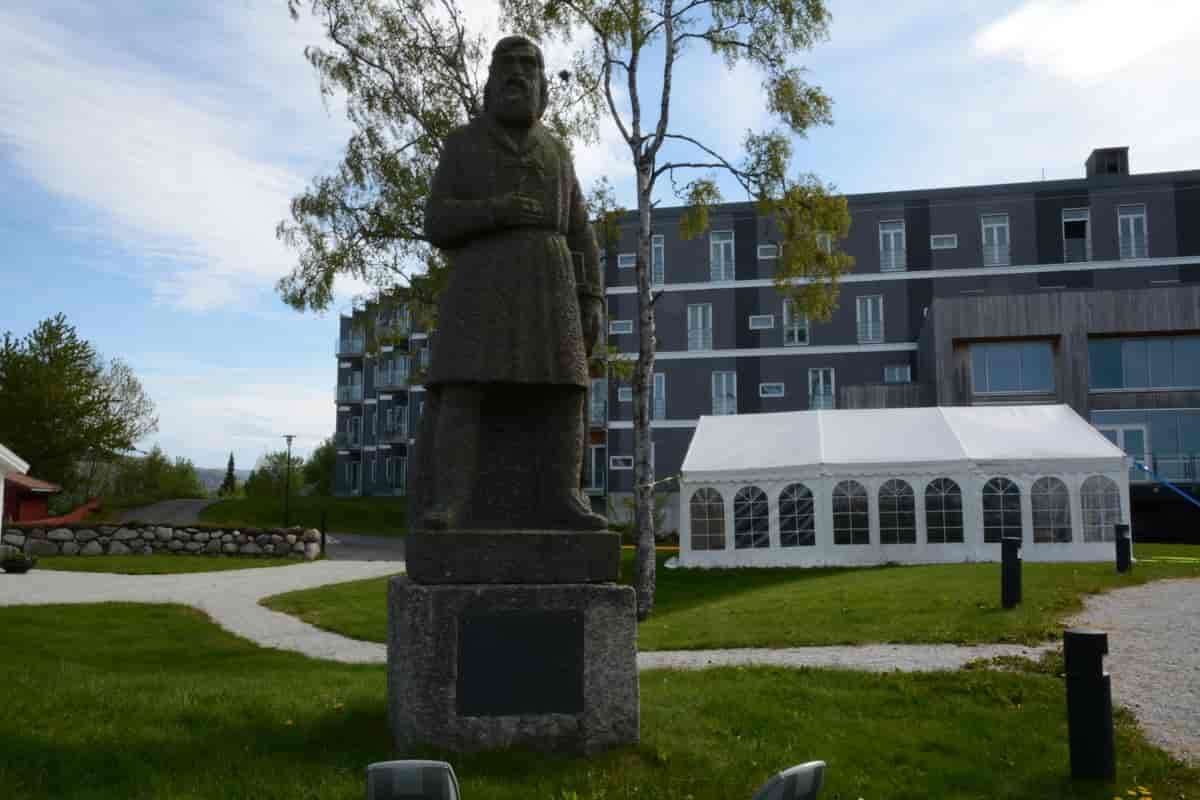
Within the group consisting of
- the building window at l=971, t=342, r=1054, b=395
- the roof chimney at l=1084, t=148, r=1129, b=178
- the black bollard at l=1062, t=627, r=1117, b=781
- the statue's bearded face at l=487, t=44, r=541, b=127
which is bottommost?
the black bollard at l=1062, t=627, r=1117, b=781

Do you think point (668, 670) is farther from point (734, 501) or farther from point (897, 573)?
point (734, 501)

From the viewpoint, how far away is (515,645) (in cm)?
491

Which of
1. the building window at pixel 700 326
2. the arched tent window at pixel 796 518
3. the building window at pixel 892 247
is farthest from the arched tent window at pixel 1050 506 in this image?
the building window at pixel 700 326

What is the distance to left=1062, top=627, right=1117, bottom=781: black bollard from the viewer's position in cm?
542

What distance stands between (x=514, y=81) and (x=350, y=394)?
58.3 metres

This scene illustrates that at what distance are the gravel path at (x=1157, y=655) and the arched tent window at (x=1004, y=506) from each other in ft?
13.3

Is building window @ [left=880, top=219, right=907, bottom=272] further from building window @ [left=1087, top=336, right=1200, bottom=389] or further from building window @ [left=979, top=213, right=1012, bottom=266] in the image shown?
building window @ [left=1087, top=336, right=1200, bottom=389]

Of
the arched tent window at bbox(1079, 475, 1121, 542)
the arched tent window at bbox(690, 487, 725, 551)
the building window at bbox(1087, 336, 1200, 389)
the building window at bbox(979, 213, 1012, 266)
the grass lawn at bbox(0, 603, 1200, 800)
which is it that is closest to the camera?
the grass lawn at bbox(0, 603, 1200, 800)

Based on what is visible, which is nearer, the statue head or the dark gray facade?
the statue head

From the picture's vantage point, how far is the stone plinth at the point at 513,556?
16.2 feet

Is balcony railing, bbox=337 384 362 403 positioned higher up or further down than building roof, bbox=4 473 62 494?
higher up

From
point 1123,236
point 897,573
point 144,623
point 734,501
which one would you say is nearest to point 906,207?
point 1123,236

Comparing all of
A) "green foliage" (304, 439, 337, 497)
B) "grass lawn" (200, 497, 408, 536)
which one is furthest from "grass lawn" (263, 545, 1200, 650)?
"green foliage" (304, 439, 337, 497)

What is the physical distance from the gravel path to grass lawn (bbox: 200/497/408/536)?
32547mm
